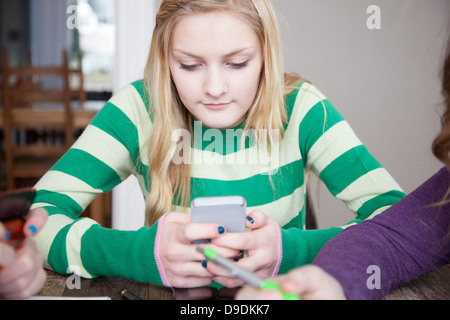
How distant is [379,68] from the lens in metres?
2.10

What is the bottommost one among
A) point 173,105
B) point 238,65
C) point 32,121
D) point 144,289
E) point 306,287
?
point 32,121

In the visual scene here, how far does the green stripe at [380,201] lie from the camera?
0.99m

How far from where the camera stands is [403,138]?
85.6 inches

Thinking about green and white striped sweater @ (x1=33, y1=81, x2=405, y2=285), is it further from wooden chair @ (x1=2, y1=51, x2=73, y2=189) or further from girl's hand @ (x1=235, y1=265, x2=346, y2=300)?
wooden chair @ (x1=2, y1=51, x2=73, y2=189)

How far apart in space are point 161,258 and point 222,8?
50 cm

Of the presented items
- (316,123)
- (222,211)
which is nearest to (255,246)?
(222,211)

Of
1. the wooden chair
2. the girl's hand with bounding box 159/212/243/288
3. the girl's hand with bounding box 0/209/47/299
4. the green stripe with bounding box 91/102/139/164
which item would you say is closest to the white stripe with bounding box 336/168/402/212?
the girl's hand with bounding box 159/212/243/288

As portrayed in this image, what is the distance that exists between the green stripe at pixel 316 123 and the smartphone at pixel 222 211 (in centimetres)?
43

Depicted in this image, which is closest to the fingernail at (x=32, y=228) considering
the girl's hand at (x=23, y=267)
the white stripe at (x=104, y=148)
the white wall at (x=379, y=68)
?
the girl's hand at (x=23, y=267)

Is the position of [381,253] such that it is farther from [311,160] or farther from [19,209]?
[19,209]

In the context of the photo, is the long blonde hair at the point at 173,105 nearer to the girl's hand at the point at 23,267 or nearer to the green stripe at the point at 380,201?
the green stripe at the point at 380,201

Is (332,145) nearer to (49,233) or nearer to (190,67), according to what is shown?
(190,67)

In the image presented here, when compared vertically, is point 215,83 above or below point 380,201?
above

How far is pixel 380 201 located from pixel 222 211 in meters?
0.41
